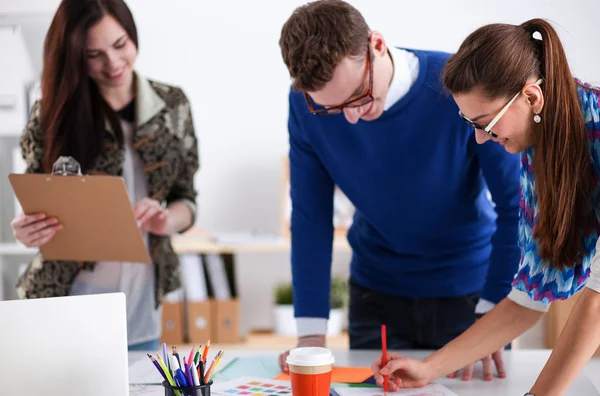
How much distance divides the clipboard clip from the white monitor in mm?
701

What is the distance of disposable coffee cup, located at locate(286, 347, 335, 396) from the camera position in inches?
42.6

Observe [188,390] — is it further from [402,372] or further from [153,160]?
[153,160]

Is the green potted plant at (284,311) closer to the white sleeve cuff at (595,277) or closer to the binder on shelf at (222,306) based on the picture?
the binder on shelf at (222,306)

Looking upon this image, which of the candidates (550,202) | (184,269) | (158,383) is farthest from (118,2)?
(184,269)

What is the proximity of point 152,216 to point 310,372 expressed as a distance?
0.86 meters

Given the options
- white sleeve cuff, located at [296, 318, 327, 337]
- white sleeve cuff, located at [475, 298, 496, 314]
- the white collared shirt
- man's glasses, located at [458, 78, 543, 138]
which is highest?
the white collared shirt

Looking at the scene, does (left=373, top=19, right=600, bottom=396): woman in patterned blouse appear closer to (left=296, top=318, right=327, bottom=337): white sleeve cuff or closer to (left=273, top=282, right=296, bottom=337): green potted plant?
(left=296, top=318, right=327, bottom=337): white sleeve cuff

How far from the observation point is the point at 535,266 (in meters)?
1.27

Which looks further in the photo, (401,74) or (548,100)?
(401,74)

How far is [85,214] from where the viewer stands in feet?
5.41

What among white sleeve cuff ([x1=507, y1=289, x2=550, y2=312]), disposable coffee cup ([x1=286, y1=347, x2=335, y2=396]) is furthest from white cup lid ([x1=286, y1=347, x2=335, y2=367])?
white sleeve cuff ([x1=507, y1=289, x2=550, y2=312])

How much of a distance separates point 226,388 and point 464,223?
713 millimetres

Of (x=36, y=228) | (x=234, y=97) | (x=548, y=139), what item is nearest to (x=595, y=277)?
(x=548, y=139)

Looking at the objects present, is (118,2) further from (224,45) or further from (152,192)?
(224,45)
